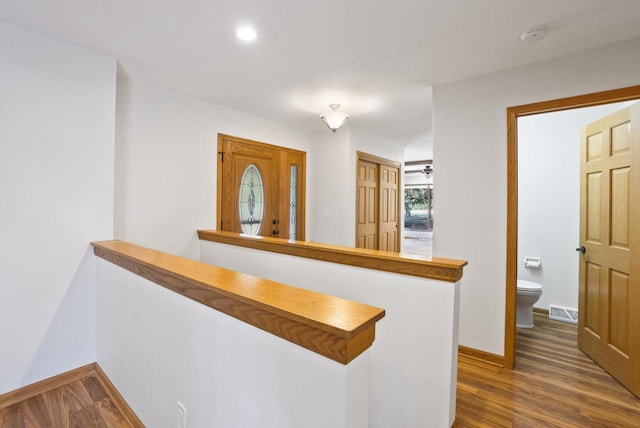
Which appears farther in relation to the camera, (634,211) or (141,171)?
(141,171)

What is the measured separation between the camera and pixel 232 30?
1927 mm

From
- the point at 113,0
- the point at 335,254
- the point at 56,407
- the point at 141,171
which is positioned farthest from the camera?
the point at 141,171

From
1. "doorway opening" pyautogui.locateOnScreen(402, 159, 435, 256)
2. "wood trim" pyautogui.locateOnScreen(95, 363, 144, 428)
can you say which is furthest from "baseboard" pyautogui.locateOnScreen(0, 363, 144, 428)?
"doorway opening" pyautogui.locateOnScreen(402, 159, 435, 256)

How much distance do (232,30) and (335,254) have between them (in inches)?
63.1

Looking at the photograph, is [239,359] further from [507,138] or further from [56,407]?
[507,138]

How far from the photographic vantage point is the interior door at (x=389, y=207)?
5219mm

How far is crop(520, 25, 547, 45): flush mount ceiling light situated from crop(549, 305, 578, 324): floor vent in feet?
10.0

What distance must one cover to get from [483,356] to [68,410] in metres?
2.99

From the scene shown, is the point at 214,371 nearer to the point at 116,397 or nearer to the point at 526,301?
the point at 116,397

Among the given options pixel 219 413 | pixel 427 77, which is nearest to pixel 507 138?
pixel 427 77

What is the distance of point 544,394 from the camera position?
2.05 meters

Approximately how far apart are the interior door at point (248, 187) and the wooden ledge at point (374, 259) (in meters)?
1.05

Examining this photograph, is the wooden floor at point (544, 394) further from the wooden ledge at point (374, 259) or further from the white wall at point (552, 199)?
the white wall at point (552, 199)

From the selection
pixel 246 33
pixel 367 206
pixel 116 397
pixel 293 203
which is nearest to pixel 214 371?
pixel 116 397
